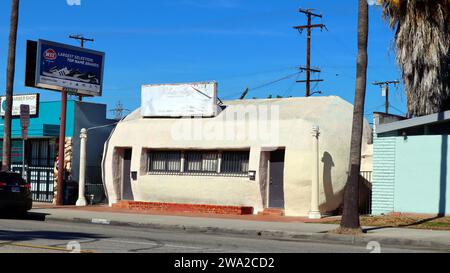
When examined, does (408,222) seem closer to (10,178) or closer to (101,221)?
(101,221)

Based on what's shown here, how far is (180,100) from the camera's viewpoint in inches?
1075

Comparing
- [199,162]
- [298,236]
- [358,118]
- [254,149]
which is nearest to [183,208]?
[199,162]

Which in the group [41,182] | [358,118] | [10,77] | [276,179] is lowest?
[41,182]

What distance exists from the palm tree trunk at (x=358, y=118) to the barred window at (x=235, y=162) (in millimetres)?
8194

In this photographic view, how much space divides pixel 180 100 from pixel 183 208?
4386mm

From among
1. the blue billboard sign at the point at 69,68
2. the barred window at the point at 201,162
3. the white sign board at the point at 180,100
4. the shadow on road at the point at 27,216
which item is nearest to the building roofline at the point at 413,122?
the barred window at the point at 201,162

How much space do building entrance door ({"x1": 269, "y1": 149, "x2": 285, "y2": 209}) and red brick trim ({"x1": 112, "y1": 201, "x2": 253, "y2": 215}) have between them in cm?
94

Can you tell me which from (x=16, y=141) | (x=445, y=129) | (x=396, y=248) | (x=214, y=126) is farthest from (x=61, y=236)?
(x=16, y=141)

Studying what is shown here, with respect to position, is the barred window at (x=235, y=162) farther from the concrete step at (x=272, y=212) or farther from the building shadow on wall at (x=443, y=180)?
the building shadow on wall at (x=443, y=180)

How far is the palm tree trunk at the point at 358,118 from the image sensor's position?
17344 millimetres

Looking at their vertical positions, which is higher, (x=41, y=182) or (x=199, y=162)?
(x=199, y=162)

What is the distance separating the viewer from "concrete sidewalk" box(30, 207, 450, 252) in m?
16.2

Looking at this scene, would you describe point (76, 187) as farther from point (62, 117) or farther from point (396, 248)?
point (396, 248)
